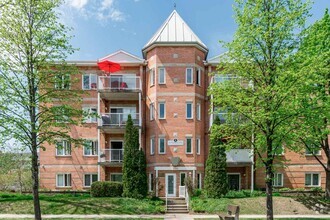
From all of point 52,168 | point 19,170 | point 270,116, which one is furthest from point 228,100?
point 19,170

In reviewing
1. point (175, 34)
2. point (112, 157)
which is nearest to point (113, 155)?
point (112, 157)

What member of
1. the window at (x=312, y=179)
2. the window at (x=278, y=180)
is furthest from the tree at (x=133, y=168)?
the window at (x=312, y=179)

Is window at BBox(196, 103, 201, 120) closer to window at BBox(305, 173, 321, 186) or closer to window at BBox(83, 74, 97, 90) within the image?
window at BBox(83, 74, 97, 90)

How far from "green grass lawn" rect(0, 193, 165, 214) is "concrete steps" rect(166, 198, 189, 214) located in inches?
21.7

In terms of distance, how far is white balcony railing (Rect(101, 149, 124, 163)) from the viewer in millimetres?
26156

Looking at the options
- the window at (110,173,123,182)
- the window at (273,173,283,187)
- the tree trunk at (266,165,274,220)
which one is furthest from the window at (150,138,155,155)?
the tree trunk at (266,165,274,220)

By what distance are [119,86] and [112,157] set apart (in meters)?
6.19

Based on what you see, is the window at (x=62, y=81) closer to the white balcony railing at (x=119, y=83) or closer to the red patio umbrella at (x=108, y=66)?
the white balcony railing at (x=119, y=83)

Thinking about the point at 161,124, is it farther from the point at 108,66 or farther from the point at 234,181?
the point at 234,181

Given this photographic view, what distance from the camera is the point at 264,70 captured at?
46.6 ft

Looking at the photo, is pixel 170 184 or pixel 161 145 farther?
pixel 161 145

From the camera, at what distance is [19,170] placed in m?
32.3

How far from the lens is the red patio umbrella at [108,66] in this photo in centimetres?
2612

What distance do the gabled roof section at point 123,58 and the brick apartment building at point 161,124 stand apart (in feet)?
0.09
